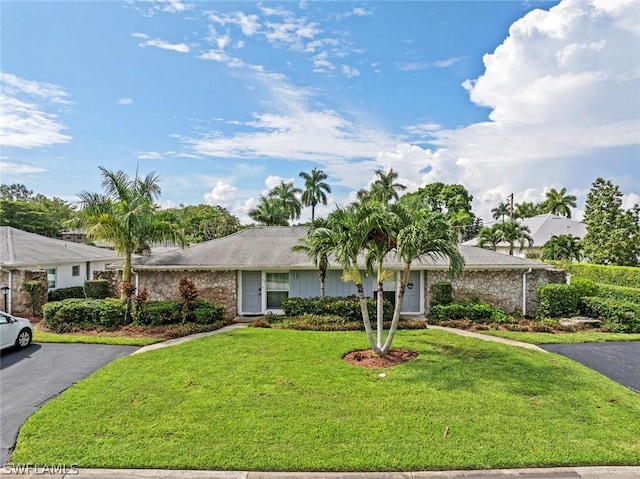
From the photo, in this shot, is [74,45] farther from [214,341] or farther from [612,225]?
[612,225]

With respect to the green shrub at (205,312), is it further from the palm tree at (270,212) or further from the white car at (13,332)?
the palm tree at (270,212)

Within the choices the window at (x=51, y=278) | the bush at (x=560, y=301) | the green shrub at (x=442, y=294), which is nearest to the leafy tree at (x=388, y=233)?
the green shrub at (x=442, y=294)

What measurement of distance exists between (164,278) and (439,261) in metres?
11.6

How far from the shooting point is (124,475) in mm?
4973

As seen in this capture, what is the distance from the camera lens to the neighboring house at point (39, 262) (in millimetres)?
15578

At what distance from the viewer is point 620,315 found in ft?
44.8

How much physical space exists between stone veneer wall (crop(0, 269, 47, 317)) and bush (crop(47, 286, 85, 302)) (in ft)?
4.67

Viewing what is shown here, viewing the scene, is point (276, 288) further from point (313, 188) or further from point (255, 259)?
point (313, 188)

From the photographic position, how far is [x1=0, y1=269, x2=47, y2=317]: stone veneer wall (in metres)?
15.5

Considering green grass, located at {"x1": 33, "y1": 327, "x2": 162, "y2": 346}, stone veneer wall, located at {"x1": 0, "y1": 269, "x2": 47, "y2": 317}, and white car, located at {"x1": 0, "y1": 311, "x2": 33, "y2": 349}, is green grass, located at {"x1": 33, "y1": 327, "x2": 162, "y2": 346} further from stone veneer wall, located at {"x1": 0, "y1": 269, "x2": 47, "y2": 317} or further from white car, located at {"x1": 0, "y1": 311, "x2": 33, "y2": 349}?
stone veneer wall, located at {"x1": 0, "y1": 269, "x2": 47, "y2": 317}

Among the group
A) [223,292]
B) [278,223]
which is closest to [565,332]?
[223,292]

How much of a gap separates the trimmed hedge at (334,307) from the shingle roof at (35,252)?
450 inches

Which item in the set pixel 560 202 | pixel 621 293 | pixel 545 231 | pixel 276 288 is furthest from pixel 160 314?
pixel 560 202

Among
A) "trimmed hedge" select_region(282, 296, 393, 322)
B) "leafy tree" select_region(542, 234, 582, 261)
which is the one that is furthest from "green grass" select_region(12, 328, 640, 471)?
"leafy tree" select_region(542, 234, 582, 261)
